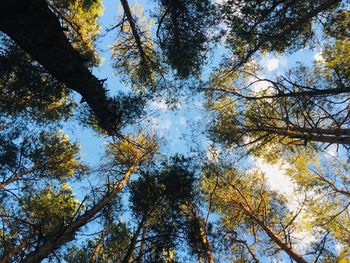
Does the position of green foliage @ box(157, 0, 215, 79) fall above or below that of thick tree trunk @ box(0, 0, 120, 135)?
above

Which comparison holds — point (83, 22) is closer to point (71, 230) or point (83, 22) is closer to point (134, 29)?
point (134, 29)

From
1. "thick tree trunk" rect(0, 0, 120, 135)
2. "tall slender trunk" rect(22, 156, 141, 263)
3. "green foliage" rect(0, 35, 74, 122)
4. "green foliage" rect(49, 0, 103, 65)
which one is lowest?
"tall slender trunk" rect(22, 156, 141, 263)

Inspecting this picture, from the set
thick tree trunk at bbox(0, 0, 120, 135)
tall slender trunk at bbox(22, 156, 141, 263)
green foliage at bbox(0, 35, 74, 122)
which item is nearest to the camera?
tall slender trunk at bbox(22, 156, 141, 263)

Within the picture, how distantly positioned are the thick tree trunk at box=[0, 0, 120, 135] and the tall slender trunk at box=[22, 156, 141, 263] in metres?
1.87

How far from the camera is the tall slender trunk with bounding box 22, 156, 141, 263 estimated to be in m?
3.71

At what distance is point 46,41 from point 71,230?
322 cm

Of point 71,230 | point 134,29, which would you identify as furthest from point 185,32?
point 71,230

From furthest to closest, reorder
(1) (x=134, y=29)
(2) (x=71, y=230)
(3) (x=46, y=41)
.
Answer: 1. (1) (x=134, y=29)
2. (3) (x=46, y=41)
3. (2) (x=71, y=230)

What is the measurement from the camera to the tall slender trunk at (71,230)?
3708 millimetres

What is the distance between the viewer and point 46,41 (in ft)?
19.4

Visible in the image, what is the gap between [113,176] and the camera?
11.7m

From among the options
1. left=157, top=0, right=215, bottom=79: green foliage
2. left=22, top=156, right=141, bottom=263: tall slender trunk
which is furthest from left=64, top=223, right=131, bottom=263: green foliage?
left=157, top=0, right=215, bottom=79: green foliage

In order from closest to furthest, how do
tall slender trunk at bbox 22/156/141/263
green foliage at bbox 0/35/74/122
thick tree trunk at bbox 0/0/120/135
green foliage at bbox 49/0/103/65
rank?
1. tall slender trunk at bbox 22/156/141/263
2. thick tree trunk at bbox 0/0/120/135
3. green foliage at bbox 0/35/74/122
4. green foliage at bbox 49/0/103/65

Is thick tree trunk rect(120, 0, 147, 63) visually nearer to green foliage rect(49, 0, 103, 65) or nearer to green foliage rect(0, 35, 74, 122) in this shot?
green foliage rect(49, 0, 103, 65)
